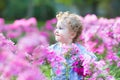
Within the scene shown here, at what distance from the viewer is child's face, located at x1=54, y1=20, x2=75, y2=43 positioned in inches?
246

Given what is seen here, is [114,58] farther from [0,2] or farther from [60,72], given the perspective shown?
[0,2]

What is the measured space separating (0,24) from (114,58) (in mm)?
5852

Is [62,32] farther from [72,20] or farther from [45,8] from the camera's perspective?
[45,8]

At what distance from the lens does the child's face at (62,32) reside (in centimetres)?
626

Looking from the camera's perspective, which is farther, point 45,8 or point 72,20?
point 45,8

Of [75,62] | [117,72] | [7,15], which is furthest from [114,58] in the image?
[7,15]

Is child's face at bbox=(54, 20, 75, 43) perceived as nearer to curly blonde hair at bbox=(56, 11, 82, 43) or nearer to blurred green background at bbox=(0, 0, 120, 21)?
curly blonde hair at bbox=(56, 11, 82, 43)

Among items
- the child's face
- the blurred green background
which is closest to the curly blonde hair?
the child's face

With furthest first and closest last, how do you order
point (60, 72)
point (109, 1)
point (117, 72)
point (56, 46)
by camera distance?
point (109, 1) < point (117, 72) < point (56, 46) < point (60, 72)

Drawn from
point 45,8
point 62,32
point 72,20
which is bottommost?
point 62,32

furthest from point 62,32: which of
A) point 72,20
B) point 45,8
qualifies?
point 45,8

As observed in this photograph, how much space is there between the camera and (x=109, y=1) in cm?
3603

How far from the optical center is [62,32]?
6258 millimetres

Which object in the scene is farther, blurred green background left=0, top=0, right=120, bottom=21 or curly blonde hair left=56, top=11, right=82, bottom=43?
blurred green background left=0, top=0, right=120, bottom=21
